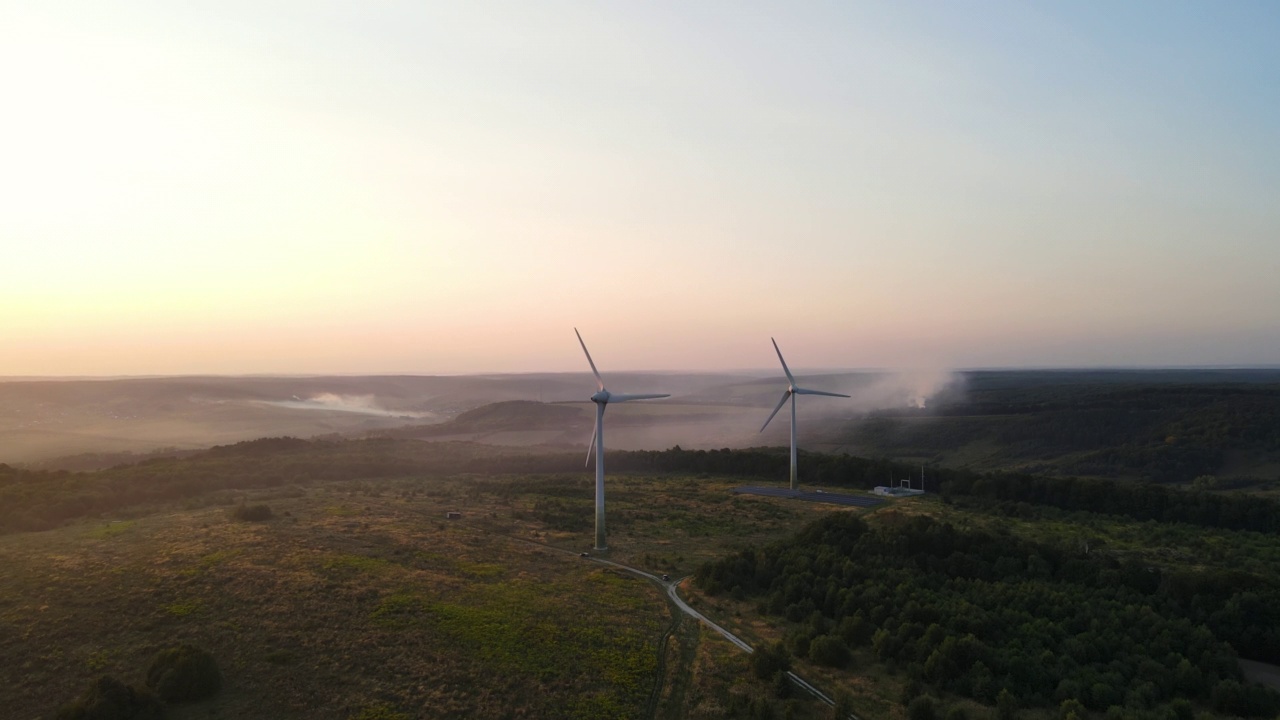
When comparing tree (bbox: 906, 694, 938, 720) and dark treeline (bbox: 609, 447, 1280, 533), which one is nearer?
tree (bbox: 906, 694, 938, 720)

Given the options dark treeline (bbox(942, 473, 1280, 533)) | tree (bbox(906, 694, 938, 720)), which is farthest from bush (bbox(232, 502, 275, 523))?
dark treeline (bbox(942, 473, 1280, 533))

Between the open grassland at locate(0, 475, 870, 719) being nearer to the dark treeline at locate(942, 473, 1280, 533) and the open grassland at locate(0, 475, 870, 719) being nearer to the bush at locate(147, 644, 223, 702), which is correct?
the bush at locate(147, 644, 223, 702)

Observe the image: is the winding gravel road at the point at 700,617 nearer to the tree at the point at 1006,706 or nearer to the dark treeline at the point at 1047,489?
the tree at the point at 1006,706

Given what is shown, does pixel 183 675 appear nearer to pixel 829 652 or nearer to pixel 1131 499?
pixel 829 652

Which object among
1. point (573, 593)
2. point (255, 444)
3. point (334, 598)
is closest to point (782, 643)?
point (573, 593)

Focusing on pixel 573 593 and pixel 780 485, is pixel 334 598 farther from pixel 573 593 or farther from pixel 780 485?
pixel 780 485

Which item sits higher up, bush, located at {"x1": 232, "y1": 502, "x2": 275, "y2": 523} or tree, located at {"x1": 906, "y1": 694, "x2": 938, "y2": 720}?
bush, located at {"x1": 232, "y1": 502, "x2": 275, "y2": 523}

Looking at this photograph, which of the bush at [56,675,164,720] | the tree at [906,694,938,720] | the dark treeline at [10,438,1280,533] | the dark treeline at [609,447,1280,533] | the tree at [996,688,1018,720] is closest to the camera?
the bush at [56,675,164,720]
